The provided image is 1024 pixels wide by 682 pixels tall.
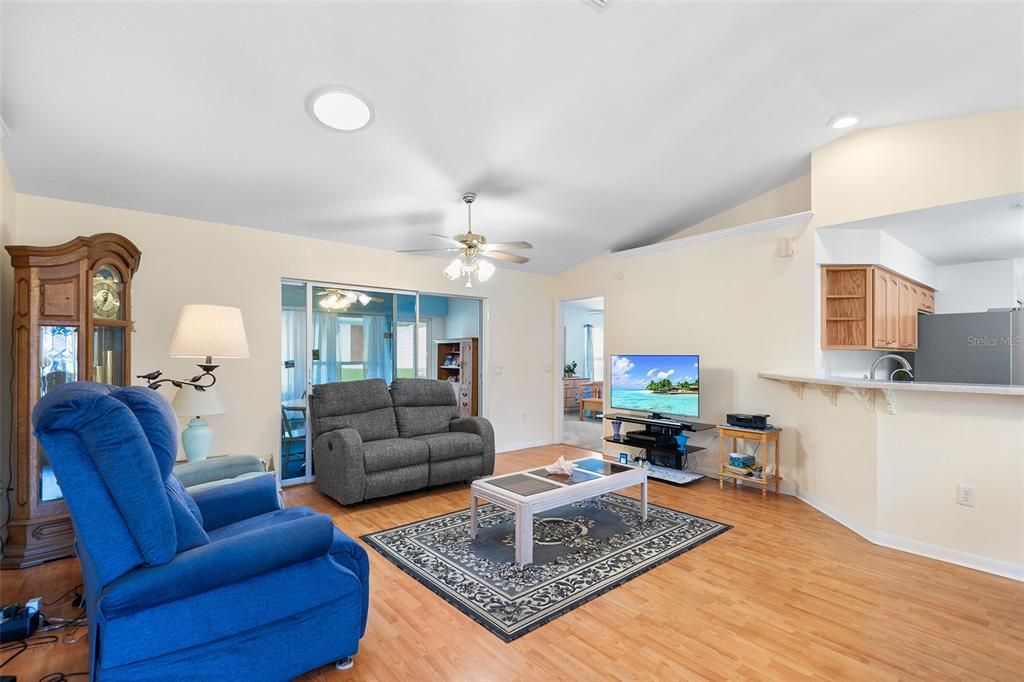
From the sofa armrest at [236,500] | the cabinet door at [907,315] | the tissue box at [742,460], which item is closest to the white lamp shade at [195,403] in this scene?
the sofa armrest at [236,500]

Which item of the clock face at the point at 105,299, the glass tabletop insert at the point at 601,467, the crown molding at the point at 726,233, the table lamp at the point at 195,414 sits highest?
the crown molding at the point at 726,233

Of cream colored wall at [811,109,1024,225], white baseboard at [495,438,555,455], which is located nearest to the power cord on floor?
white baseboard at [495,438,555,455]

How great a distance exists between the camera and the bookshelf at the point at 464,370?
604 centimetres

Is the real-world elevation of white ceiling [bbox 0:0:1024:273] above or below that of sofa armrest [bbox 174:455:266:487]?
above

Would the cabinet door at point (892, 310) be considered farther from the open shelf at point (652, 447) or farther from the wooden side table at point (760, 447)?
the open shelf at point (652, 447)

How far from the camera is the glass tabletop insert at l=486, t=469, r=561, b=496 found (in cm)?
300

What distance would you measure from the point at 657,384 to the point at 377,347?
3103mm

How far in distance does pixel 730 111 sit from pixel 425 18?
2245 millimetres

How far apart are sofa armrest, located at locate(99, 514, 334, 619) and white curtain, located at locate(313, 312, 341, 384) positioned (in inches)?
125

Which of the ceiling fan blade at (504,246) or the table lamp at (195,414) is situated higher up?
the ceiling fan blade at (504,246)

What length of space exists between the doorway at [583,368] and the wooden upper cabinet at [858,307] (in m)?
4.00

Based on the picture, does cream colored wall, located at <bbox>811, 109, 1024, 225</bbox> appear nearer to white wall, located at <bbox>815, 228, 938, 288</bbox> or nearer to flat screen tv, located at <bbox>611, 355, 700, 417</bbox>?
white wall, located at <bbox>815, 228, 938, 288</bbox>

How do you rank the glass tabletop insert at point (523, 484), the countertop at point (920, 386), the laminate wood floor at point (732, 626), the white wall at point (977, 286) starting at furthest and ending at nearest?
the white wall at point (977, 286) < the glass tabletop insert at point (523, 484) < the countertop at point (920, 386) < the laminate wood floor at point (732, 626)

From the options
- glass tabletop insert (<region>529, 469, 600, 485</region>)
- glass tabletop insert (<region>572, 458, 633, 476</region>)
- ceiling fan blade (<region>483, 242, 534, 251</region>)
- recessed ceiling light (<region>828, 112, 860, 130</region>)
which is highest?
recessed ceiling light (<region>828, 112, 860, 130</region>)
